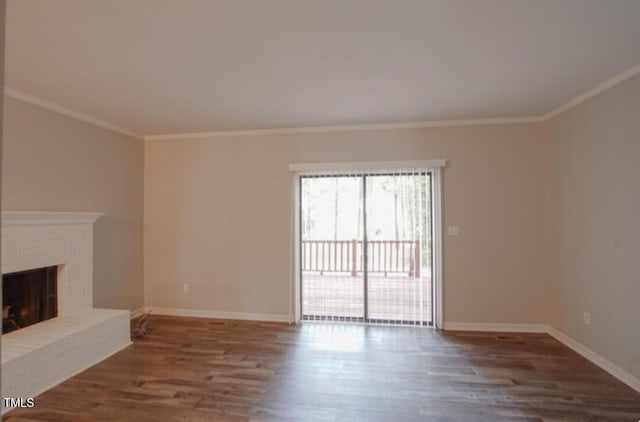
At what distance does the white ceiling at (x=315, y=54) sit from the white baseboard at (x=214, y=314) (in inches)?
100

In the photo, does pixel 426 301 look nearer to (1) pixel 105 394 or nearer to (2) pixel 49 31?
(1) pixel 105 394

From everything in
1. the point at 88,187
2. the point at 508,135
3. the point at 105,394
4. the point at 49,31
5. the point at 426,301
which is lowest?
the point at 105,394

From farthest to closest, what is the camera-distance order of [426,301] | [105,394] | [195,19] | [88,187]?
[426,301] < [88,187] < [105,394] < [195,19]

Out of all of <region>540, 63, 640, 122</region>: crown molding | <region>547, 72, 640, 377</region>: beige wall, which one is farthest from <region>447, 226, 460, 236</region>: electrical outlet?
<region>540, 63, 640, 122</region>: crown molding

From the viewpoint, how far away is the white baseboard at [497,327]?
378 centimetres

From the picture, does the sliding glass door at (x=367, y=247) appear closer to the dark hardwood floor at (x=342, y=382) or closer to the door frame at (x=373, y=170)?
the door frame at (x=373, y=170)

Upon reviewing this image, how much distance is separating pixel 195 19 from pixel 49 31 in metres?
0.99

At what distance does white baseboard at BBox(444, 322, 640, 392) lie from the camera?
8.95 feet

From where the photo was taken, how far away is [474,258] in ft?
12.8

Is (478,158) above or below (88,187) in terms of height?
above

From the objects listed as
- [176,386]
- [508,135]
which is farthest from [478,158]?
[176,386]

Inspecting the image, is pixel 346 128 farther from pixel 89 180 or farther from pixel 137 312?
pixel 137 312

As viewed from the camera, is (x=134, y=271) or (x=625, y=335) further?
(x=134, y=271)

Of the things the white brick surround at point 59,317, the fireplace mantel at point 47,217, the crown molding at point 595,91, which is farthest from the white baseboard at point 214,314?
the crown molding at point 595,91
